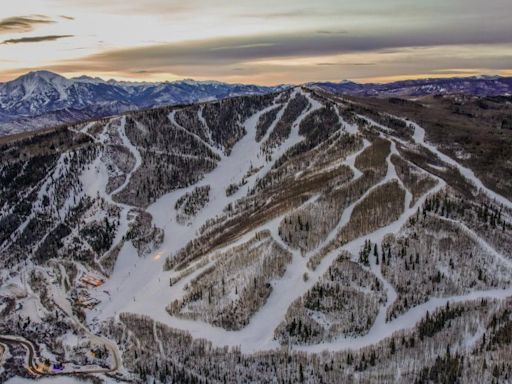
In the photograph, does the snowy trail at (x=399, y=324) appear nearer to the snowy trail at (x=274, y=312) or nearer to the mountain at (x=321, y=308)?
the mountain at (x=321, y=308)

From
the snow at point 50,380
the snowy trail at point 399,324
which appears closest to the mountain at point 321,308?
the snowy trail at point 399,324

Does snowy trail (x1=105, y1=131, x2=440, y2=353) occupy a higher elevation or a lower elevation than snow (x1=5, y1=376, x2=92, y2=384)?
higher

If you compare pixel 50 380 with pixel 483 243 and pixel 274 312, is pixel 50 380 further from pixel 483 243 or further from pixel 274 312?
pixel 483 243

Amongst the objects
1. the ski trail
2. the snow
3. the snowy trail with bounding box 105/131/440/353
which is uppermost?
the ski trail

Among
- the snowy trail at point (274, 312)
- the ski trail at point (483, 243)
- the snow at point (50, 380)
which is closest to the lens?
the snow at point (50, 380)

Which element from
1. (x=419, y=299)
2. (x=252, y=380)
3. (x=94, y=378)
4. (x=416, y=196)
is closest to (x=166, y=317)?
(x=94, y=378)

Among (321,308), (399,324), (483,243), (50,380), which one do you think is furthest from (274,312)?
(483,243)

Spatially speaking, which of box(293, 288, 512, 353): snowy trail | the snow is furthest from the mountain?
the snow

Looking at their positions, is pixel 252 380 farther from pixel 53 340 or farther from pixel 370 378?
pixel 53 340

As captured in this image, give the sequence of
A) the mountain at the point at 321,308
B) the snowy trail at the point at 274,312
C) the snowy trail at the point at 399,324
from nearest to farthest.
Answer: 1. the mountain at the point at 321,308
2. the snowy trail at the point at 399,324
3. the snowy trail at the point at 274,312

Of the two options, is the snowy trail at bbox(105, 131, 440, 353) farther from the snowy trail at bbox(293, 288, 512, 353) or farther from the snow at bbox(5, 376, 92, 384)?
the snow at bbox(5, 376, 92, 384)

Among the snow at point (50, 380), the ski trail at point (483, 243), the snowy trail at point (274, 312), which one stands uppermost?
the ski trail at point (483, 243)
